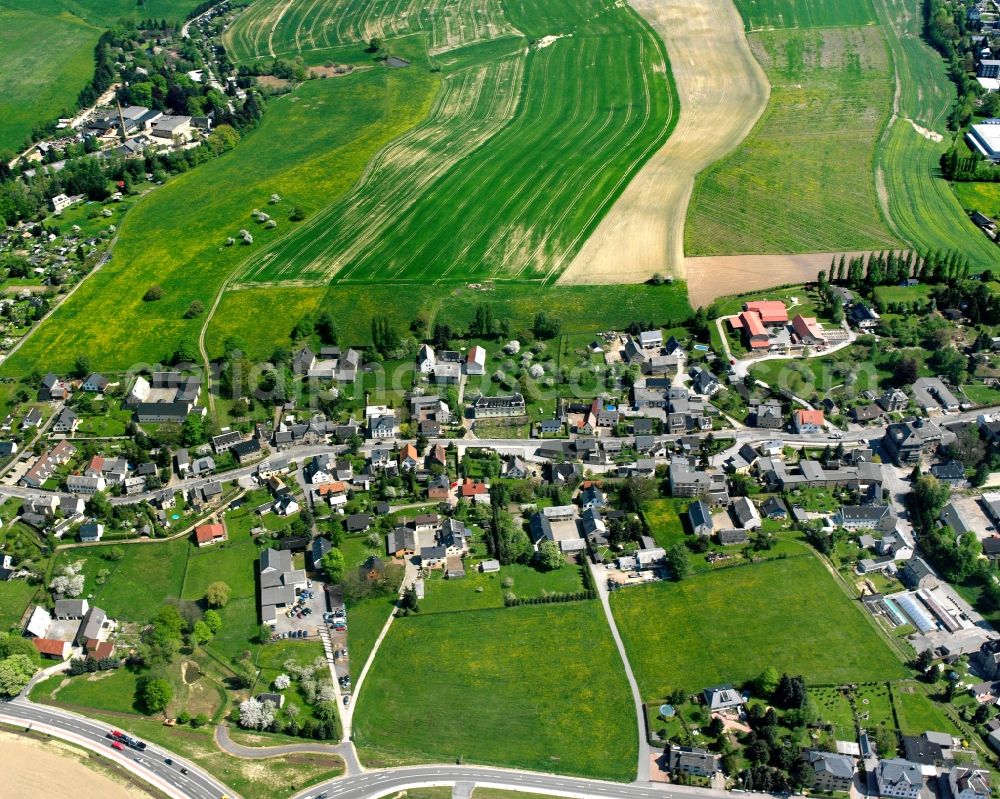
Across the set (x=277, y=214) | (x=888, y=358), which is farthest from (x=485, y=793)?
(x=277, y=214)

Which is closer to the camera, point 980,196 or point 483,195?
point 980,196

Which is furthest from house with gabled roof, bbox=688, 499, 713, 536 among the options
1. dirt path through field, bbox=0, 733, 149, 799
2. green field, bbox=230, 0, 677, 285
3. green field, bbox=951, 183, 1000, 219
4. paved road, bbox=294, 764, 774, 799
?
green field, bbox=951, 183, 1000, 219

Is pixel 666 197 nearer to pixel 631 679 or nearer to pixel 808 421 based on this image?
pixel 808 421

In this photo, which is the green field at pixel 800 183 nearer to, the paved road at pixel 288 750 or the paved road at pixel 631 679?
the paved road at pixel 631 679

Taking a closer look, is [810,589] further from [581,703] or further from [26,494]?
[26,494]

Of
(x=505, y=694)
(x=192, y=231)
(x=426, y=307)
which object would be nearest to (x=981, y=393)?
(x=505, y=694)

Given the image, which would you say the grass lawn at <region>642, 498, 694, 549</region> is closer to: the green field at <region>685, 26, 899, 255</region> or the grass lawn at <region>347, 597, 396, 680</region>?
the grass lawn at <region>347, 597, 396, 680</region>

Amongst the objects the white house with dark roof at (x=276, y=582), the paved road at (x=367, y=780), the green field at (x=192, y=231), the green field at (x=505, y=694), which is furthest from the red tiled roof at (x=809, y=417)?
the green field at (x=192, y=231)
